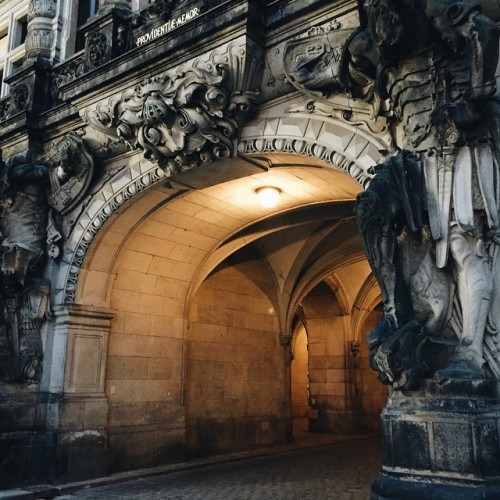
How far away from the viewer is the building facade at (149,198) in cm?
715

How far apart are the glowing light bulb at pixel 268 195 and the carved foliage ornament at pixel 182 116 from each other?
1.34m

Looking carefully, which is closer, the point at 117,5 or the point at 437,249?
the point at 437,249

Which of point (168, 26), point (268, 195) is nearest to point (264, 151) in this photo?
point (268, 195)

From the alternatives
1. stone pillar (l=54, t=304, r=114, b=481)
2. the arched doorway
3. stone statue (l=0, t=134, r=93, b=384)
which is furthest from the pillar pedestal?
stone statue (l=0, t=134, r=93, b=384)

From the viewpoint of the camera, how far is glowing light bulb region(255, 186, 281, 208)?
8805 millimetres

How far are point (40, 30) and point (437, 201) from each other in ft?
27.1

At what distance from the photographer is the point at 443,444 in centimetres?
471

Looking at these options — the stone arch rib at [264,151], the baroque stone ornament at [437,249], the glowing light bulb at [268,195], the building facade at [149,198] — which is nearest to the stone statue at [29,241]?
the building facade at [149,198]

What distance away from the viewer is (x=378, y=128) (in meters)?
6.30

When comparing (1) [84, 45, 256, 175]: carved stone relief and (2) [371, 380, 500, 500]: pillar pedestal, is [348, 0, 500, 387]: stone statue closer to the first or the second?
(2) [371, 380, 500, 500]: pillar pedestal

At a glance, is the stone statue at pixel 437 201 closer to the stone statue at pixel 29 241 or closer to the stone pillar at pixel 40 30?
the stone statue at pixel 29 241

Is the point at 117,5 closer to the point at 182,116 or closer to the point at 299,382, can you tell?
the point at 182,116

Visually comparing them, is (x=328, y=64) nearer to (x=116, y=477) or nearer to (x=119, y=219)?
(x=119, y=219)

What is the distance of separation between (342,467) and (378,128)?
6.18m
